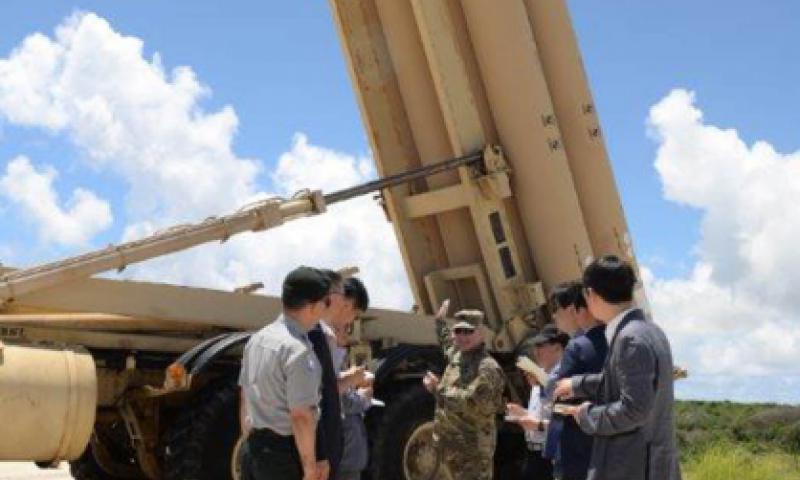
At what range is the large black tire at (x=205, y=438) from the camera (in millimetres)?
6660

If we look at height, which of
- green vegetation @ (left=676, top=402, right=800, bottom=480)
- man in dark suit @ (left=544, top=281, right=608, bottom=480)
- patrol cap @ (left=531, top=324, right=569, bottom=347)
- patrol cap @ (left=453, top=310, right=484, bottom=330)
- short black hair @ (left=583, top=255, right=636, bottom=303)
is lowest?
green vegetation @ (left=676, top=402, right=800, bottom=480)

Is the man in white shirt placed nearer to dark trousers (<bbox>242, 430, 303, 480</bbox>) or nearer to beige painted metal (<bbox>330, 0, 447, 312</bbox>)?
dark trousers (<bbox>242, 430, 303, 480</bbox>)

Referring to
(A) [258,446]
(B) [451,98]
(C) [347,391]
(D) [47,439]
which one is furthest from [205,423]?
(B) [451,98]

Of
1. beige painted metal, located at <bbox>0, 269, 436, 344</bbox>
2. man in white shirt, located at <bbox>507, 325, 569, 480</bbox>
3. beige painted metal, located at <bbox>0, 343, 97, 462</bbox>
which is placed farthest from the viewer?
beige painted metal, located at <bbox>0, 269, 436, 344</bbox>

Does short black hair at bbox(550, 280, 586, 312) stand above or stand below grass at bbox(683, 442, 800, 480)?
above

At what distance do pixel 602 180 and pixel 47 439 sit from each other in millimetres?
5139

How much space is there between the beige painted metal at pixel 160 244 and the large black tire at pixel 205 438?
3.54 ft

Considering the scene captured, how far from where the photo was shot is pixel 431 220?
30.6ft

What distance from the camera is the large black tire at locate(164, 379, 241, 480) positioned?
21.9 feet

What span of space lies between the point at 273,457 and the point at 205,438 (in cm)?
275

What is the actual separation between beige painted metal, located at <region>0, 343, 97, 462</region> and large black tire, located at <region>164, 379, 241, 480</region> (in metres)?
0.61

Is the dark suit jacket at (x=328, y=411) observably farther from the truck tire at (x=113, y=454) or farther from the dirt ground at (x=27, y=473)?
the dirt ground at (x=27, y=473)

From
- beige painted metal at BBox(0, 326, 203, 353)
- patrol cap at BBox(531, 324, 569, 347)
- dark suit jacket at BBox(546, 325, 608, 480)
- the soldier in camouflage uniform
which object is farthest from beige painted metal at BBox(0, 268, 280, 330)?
dark suit jacket at BBox(546, 325, 608, 480)

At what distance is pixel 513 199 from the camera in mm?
9070
